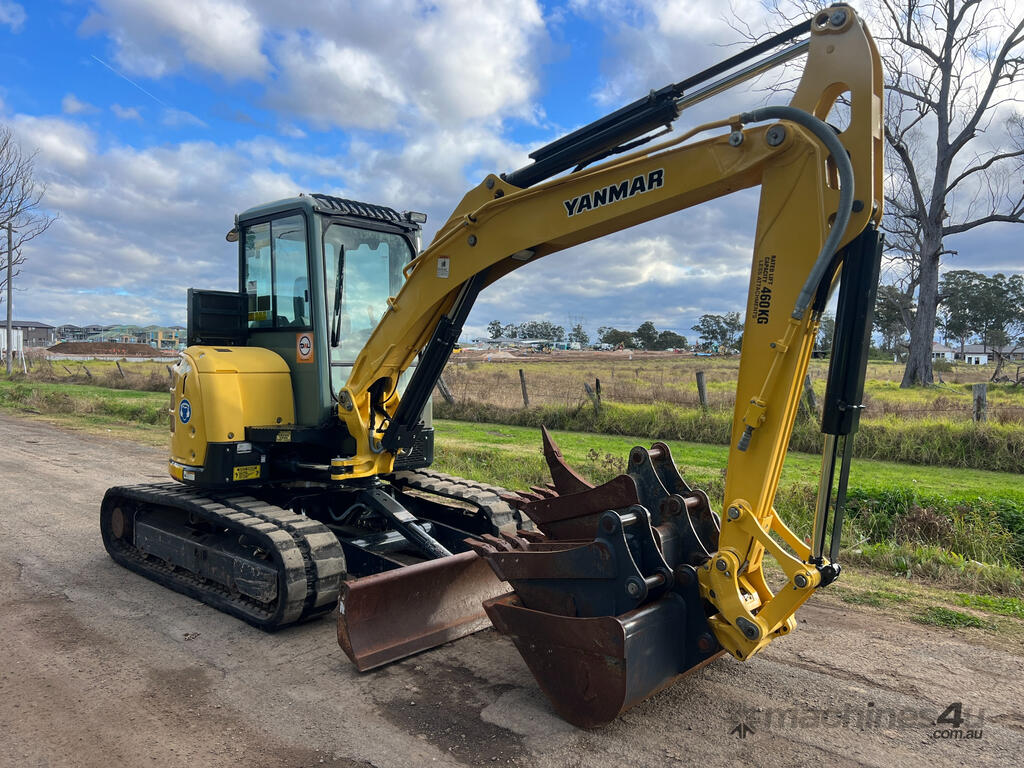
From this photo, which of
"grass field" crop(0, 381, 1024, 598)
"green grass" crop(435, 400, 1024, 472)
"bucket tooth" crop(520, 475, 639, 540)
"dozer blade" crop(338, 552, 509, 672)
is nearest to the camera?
"bucket tooth" crop(520, 475, 639, 540)

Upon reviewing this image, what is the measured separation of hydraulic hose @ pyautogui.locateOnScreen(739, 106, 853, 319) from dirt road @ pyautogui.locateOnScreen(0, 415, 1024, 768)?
2212 millimetres

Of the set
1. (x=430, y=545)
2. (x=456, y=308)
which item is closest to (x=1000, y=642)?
(x=430, y=545)

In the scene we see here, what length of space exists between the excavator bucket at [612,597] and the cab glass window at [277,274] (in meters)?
2.87

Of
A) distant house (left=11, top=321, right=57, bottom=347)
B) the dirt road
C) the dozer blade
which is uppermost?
distant house (left=11, top=321, right=57, bottom=347)

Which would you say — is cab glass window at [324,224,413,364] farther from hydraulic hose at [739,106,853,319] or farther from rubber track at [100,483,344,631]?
hydraulic hose at [739,106,853,319]

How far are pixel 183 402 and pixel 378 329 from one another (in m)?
1.90

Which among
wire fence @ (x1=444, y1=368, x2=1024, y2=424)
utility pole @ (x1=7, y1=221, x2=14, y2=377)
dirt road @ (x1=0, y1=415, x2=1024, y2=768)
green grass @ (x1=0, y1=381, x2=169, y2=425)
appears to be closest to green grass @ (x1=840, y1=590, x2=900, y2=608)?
dirt road @ (x1=0, y1=415, x2=1024, y2=768)

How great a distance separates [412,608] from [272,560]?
122 centimetres

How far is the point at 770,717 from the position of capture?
157 inches

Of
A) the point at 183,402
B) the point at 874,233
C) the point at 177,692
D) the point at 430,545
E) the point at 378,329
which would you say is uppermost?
the point at 874,233

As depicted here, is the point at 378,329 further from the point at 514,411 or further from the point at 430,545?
the point at 514,411

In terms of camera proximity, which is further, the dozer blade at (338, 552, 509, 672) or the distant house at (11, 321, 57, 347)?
the distant house at (11, 321, 57, 347)

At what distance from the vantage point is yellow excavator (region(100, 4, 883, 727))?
3727 mm

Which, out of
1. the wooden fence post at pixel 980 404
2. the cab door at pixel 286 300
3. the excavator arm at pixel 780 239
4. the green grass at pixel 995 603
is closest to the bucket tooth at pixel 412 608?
the cab door at pixel 286 300
